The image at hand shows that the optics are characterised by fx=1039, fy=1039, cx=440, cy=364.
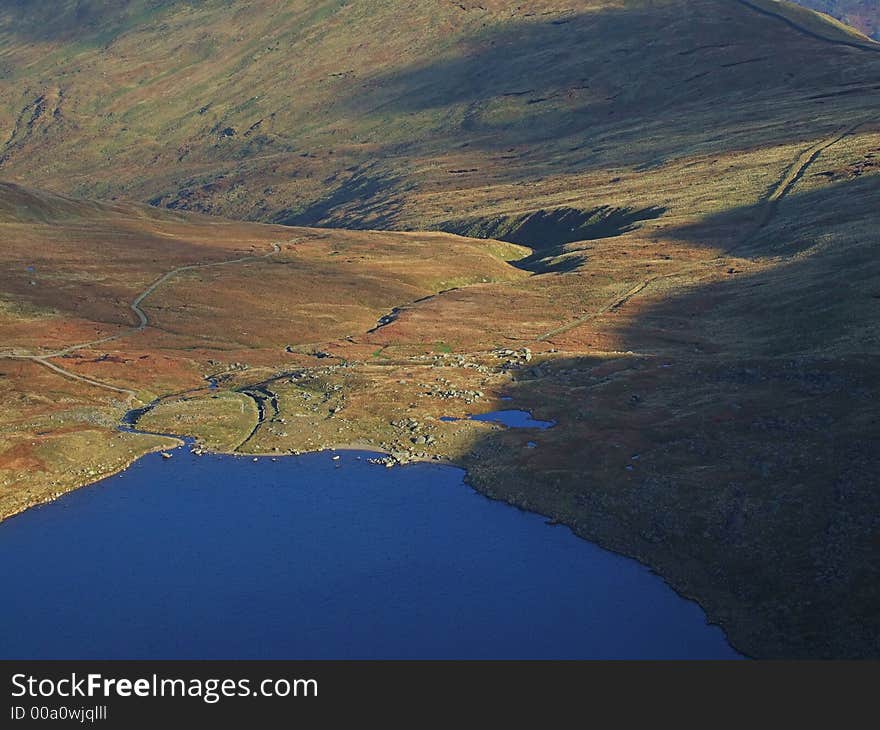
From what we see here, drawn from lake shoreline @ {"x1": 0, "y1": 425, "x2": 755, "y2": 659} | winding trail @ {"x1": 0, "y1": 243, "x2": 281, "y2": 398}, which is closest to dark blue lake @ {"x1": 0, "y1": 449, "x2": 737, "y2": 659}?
lake shoreline @ {"x1": 0, "y1": 425, "x2": 755, "y2": 659}

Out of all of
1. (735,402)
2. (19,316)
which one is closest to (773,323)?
(735,402)

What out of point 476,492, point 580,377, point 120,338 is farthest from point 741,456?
point 120,338

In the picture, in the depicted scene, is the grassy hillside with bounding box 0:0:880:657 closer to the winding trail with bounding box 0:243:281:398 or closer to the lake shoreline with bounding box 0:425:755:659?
the lake shoreline with bounding box 0:425:755:659

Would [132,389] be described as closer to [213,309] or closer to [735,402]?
[213,309]

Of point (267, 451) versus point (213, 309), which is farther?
point (213, 309)

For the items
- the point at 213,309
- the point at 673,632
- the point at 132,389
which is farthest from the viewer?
the point at 213,309

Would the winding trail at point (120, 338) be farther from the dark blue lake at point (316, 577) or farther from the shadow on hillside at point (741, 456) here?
the shadow on hillside at point (741, 456)

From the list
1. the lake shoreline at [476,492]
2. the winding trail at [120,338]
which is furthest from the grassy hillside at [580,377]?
the winding trail at [120,338]
